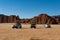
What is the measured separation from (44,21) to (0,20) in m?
55.3

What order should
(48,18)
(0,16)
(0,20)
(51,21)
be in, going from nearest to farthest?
1. (51,21)
2. (48,18)
3. (0,20)
4. (0,16)

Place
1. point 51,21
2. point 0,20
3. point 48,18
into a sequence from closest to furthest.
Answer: point 51,21, point 48,18, point 0,20

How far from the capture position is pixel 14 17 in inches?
6585

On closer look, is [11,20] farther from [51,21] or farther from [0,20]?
[51,21]

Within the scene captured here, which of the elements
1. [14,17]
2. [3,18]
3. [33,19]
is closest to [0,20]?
[3,18]

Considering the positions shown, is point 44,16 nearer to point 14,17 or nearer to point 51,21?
point 51,21

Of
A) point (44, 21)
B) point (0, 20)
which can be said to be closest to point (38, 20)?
point (44, 21)

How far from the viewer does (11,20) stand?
169500 millimetres

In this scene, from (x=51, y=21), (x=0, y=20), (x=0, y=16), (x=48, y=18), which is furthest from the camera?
(x=0, y=16)

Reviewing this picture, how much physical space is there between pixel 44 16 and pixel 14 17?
42.1m

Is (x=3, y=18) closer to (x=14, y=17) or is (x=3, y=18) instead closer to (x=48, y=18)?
(x=14, y=17)

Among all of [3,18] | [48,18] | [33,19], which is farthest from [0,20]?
[48,18]

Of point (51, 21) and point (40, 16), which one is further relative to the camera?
point (40, 16)

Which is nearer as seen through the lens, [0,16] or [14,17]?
[14,17]
